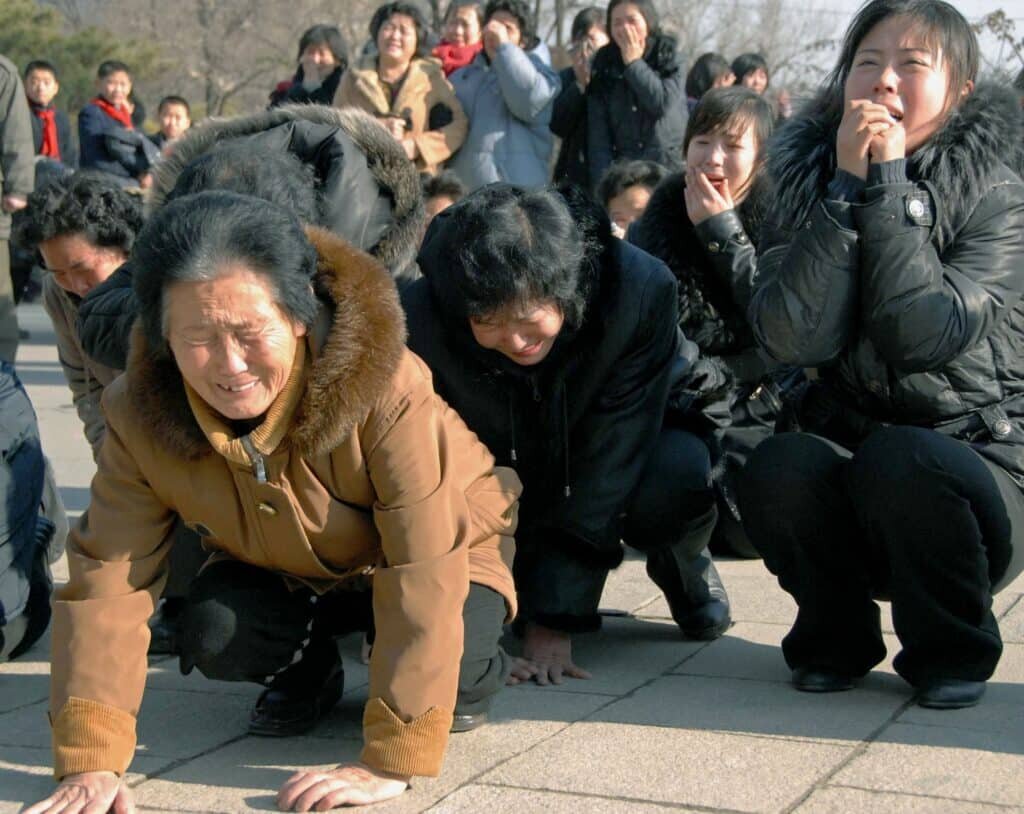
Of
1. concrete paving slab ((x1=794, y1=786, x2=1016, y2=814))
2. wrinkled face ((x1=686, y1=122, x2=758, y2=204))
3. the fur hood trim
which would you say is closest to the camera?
concrete paving slab ((x1=794, y1=786, x2=1016, y2=814))

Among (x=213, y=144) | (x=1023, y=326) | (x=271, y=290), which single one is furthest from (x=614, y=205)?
(x=271, y=290)

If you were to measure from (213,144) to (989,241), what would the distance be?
2.00 meters

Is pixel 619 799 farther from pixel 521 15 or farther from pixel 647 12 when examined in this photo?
pixel 521 15

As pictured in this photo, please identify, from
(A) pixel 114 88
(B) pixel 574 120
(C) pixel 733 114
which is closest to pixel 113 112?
(A) pixel 114 88

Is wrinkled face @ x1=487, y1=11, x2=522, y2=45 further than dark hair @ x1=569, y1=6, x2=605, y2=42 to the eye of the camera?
No

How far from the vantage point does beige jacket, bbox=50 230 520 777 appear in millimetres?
2779

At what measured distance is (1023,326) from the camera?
11.1 feet

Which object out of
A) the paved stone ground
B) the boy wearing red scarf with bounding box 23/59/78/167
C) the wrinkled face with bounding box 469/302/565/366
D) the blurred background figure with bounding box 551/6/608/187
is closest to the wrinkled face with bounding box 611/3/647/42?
the blurred background figure with bounding box 551/6/608/187

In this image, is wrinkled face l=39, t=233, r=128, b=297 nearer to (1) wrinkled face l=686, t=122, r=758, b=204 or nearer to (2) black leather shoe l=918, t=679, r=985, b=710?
(1) wrinkled face l=686, t=122, r=758, b=204

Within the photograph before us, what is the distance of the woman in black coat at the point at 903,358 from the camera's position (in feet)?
10.4

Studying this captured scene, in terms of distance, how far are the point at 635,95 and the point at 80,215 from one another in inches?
138

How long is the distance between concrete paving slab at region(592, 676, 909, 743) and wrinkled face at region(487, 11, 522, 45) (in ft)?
15.8

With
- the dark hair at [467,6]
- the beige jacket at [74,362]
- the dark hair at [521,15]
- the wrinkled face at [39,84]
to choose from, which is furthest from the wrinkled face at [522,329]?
the wrinkled face at [39,84]

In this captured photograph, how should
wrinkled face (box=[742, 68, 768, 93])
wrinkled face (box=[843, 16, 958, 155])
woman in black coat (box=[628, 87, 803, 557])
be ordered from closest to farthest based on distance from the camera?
wrinkled face (box=[843, 16, 958, 155]) < woman in black coat (box=[628, 87, 803, 557]) < wrinkled face (box=[742, 68, 768, 93])
